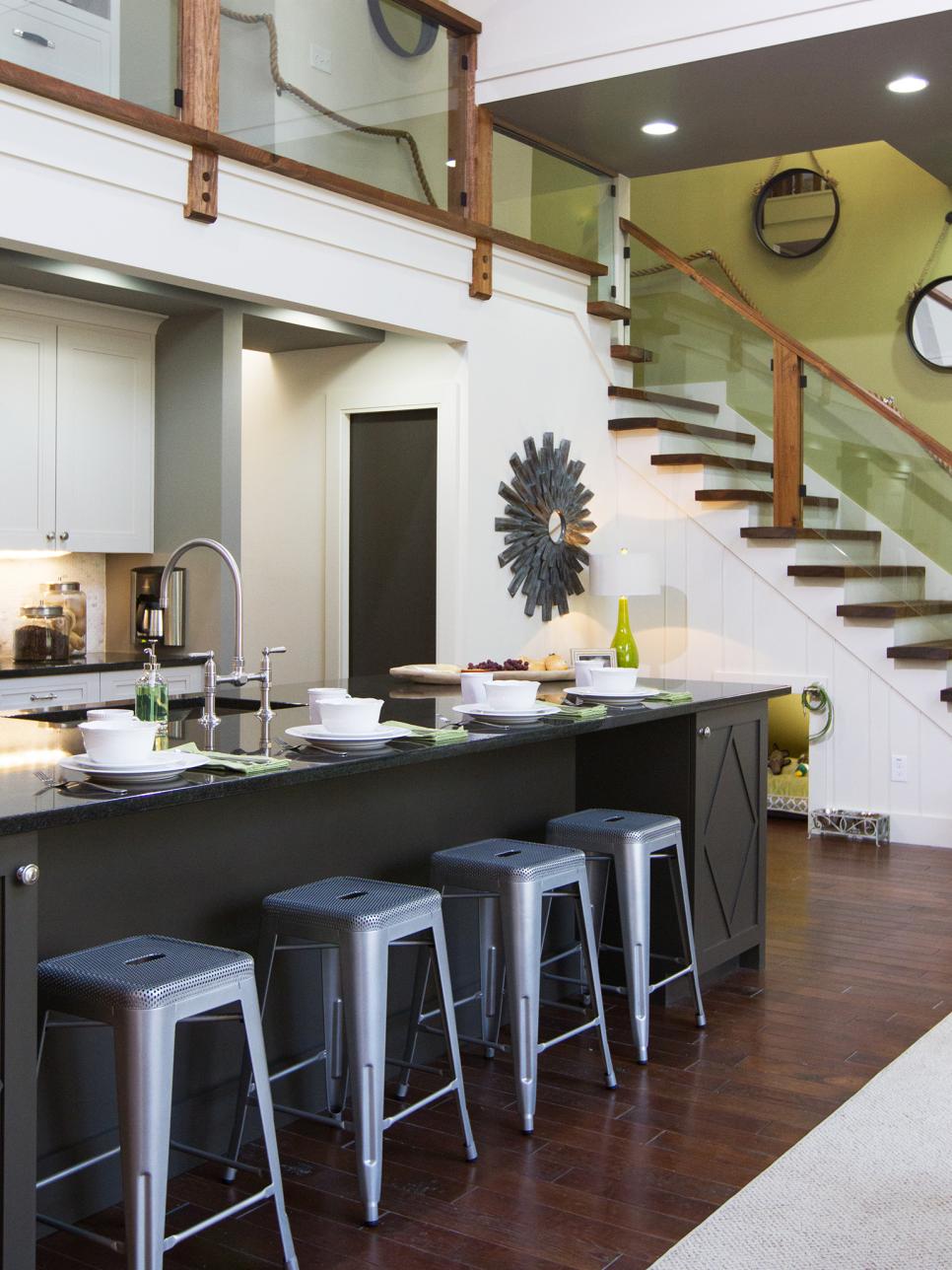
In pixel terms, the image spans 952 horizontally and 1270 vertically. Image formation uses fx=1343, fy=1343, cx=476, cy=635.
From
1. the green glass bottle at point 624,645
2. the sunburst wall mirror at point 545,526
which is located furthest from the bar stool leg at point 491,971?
the sunburst wall mirror at point 545,526

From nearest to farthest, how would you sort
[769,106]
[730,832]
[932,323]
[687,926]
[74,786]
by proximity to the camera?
[74,786], [687,926], [730,832], [769,106], [932,323]

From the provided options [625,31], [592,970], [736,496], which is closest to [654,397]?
[736,496]

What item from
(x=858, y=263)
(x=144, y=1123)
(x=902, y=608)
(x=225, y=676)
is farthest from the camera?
(x=858, y=263)

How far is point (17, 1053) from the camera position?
2092 millimetres

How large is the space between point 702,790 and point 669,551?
355cm

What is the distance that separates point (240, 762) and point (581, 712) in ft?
4.22

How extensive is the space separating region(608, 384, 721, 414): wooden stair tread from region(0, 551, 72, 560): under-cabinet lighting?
323 cm

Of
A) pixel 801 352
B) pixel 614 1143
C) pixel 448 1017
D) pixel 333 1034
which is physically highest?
pixel 801 352

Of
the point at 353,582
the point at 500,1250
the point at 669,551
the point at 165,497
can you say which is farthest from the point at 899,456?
the point at 500,1250

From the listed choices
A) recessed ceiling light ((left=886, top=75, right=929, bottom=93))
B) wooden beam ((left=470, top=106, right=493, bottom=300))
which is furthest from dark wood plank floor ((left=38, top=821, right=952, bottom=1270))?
recessed ceiling light ((left=886, top=75, right=929, bottom=93))

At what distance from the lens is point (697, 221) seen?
30.5ft

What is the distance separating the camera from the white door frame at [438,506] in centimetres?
670

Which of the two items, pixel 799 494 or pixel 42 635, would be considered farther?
pixel 799 494

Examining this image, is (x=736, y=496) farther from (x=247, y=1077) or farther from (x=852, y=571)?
(x=247, y=1077)
